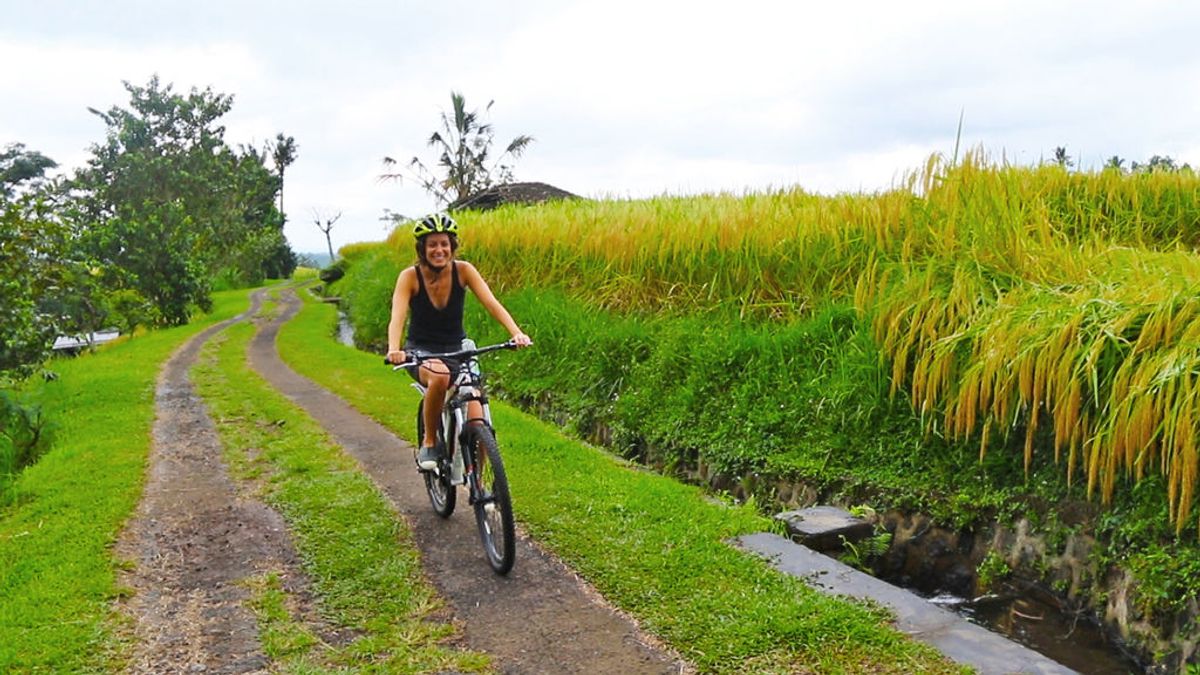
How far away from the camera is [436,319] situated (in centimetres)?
525

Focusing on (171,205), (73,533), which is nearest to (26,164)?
(171,205)

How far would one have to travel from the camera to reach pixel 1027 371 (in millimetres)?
5145

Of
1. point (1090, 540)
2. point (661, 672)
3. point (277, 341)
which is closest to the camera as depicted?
point (661, 672)

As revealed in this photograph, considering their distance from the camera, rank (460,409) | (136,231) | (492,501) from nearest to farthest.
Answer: (492,501) < (460,409) < (136,231)

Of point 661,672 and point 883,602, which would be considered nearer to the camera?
point 661,672

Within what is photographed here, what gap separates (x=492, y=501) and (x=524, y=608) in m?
0.63

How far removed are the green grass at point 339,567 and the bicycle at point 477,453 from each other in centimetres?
44

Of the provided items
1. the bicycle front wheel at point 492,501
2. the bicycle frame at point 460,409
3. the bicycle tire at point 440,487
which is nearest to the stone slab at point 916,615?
the bicycle front wheel at point 492,501

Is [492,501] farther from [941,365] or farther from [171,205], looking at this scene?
[171,205]

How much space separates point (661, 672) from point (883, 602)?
124 cm

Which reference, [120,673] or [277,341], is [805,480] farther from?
[277,341]

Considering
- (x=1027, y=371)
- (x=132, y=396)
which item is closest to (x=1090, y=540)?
(x=1027, y=371)

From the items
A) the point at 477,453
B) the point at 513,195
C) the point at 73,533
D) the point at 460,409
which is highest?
Answer: the point at 513,195

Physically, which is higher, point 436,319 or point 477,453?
point 436,319
